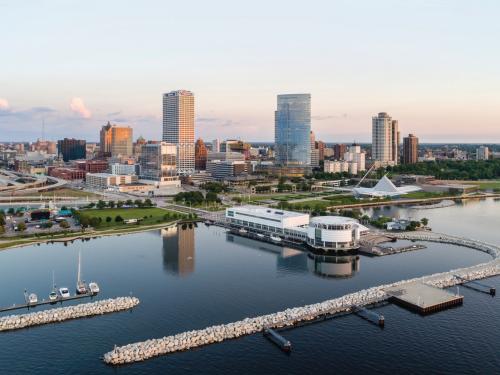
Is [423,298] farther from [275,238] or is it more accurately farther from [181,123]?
[181,123]

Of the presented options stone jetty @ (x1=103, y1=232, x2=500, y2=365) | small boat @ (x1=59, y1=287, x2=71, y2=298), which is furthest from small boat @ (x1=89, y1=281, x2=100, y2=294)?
stone jetty @ (x1=103, y1=232, x2=500, y2=365)

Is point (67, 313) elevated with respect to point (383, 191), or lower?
lower

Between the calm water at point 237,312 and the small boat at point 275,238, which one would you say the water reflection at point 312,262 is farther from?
the small boat at point 275,238

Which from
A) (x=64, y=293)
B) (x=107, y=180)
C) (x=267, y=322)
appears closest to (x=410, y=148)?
(x=107, y=180)

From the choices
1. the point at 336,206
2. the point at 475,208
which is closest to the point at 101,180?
the point at 336,206

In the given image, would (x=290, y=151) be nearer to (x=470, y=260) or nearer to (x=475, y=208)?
(x=475, y=208)

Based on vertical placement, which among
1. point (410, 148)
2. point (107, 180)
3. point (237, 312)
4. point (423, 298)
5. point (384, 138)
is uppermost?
point (384, 138)
